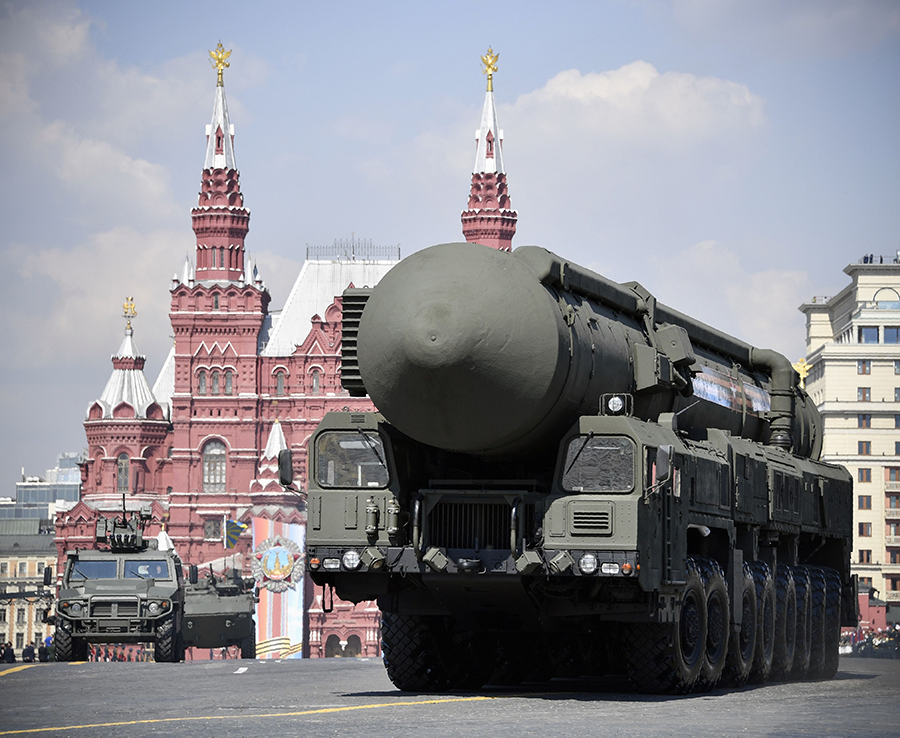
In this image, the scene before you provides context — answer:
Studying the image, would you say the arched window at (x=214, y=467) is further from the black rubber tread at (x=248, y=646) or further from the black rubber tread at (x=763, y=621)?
the black rubber tread at (x=763, y=621)

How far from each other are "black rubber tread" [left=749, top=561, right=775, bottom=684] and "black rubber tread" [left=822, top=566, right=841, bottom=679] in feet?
9.81

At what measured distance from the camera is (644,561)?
55.6ft

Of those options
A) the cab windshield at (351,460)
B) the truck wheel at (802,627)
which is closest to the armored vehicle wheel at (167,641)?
the truck wheel at (802,627)

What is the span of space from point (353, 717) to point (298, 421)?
96425mm

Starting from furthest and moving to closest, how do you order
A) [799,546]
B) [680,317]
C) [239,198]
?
[239,198] → [799,546] → [680,317]

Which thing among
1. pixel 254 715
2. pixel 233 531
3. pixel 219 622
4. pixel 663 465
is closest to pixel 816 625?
pixel 663 465

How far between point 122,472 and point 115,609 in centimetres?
8444

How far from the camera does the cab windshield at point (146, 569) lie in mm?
31641

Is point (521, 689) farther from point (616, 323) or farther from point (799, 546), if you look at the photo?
point (799, 546)

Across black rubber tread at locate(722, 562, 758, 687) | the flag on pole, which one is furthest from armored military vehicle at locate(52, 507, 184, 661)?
the flag on pole

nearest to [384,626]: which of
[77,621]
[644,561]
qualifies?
[644,561]

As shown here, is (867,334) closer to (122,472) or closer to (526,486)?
(122,472)

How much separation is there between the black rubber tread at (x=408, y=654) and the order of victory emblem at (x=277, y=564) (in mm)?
75294

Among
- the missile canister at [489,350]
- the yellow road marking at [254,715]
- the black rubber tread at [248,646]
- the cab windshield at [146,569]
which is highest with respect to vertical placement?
the missile canister at [489,350]
